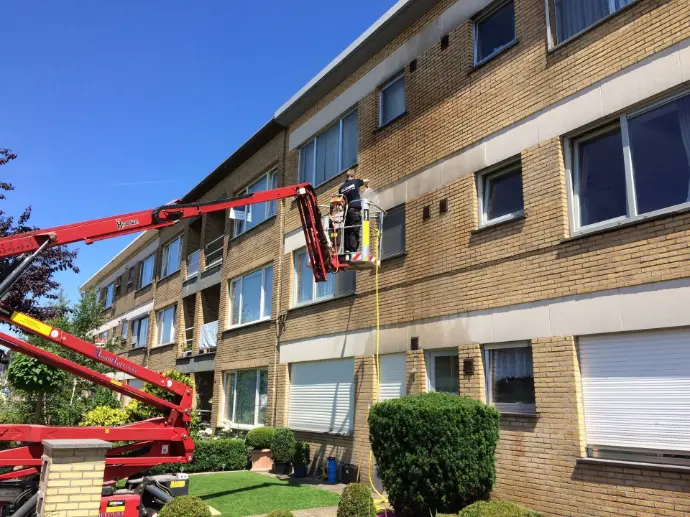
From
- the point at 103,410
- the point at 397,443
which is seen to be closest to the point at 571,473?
the point at 397,443

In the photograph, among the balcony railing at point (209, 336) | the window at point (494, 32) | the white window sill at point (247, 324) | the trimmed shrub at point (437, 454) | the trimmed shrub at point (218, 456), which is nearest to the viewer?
the trimmed shrub at point (437, 454)

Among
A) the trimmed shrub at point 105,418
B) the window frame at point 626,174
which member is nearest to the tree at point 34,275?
the trimmed shrub at point 105,418

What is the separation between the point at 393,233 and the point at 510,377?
15.7ft

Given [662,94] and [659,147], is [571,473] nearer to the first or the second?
[659,147]

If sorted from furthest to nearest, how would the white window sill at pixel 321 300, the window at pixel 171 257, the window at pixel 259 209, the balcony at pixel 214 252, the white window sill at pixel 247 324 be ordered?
the window at pixel 171 257 → the balcony at pixel 214 252 → the window at pixel 259 209 → the white window sill at pixel 247 324 → the white window sill at pixel 321 300

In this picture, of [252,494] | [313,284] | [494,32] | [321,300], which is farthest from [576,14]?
[252,494]

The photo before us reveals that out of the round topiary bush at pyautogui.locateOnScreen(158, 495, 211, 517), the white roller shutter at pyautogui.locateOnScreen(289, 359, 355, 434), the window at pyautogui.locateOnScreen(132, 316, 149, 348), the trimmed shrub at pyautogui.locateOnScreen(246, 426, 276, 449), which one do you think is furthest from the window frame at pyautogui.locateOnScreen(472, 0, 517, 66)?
the window at pyautogui.locateOnScreen(132, 316, 149, 348)

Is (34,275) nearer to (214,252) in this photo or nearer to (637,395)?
(214,252)

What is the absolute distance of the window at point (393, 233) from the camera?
13.2m

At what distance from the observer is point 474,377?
10.4 meters

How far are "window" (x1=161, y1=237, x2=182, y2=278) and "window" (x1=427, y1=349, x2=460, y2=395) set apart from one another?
1937cm

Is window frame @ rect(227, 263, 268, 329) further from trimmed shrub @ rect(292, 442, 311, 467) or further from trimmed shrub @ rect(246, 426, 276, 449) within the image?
trimmed shrub @ rect(292, 442, 311, 467)

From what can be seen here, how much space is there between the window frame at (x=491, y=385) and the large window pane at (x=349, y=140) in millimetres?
7109

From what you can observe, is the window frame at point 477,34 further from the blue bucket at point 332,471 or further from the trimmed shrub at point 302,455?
the trimmed shrub at point 302,455
